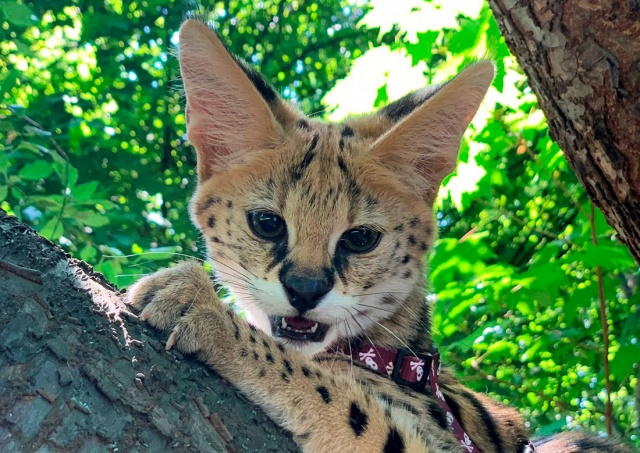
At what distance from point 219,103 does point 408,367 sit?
1.31 meters

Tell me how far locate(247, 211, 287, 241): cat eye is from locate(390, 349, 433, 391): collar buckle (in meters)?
0.65

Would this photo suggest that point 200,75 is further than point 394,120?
No

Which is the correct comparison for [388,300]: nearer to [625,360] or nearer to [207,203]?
[207,203]

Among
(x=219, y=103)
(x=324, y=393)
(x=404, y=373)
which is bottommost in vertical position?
(x=324, y=393)

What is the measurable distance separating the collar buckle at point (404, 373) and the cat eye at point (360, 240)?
43cm

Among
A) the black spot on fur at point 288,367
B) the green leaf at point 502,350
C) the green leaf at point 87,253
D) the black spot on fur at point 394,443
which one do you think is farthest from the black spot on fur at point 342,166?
the green leaf at point 502,350

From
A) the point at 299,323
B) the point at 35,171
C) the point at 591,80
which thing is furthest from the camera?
the point at 35,171

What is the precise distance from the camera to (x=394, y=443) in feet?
6.32

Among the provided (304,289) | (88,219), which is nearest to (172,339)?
(304,289)

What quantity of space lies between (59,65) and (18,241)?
17.1 ft

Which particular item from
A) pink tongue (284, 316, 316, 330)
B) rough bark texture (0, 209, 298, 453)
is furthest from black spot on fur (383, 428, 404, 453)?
pink tongue (284, 316, 316, 330)

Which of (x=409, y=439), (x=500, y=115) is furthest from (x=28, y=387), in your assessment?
(x=500, y=115)

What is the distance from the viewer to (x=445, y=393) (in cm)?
261

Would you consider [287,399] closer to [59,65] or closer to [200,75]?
[200,75]
